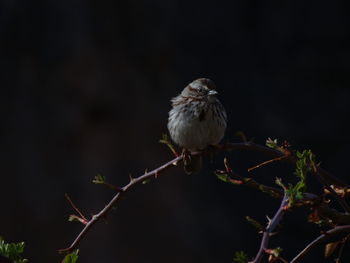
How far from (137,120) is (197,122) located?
12.7 ft

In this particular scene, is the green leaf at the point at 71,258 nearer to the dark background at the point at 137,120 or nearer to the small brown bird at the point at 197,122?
the small brown bird at the point at 197,122

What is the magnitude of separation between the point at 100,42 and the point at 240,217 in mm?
2706

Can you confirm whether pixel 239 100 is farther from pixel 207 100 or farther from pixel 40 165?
pixel 207 100

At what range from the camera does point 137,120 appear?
7.17m

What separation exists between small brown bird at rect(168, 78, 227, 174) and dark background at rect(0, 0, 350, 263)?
11.4 feet

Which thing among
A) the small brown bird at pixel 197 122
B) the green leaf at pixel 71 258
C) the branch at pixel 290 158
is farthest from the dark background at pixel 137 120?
the green leaf at pixel 71 258

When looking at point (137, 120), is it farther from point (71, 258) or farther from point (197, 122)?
point (71, 258)

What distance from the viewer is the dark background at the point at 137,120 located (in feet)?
22.7

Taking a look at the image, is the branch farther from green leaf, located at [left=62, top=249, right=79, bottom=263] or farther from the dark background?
the dark background

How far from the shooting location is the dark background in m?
6.92

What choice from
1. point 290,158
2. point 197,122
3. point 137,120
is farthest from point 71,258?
point 137,120

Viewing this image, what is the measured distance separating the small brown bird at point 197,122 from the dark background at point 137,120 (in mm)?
3461

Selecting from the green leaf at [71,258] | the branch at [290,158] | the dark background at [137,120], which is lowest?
the dark background at [137,120]

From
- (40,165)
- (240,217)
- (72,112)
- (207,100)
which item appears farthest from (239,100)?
(207,100)
